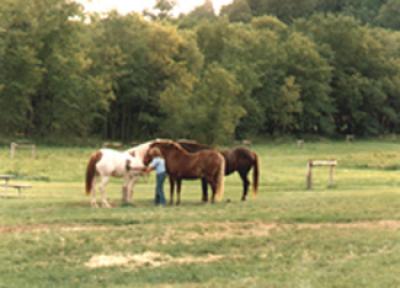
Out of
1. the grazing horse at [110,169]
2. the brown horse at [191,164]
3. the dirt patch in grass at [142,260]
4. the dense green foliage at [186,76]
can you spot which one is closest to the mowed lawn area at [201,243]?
the dirt patch in grass at [142,260]

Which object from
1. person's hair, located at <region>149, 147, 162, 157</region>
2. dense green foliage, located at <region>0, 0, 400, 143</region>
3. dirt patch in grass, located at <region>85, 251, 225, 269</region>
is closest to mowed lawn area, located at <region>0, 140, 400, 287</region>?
dirt patch in grass, located at <region>85, 251, 225, 269</region>

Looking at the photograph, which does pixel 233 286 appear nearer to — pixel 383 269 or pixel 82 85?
pixel 383 269

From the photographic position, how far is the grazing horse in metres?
16.4

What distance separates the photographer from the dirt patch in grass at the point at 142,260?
9789mm

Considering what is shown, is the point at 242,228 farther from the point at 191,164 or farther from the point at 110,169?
the point at 110,169

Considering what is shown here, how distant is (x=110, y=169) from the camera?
54.4 feet

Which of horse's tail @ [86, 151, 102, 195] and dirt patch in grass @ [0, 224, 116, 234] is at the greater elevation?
horse's tail @ [86, 151, 102, 195]

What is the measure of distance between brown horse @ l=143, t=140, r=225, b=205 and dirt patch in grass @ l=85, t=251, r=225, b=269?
6853 millimetres

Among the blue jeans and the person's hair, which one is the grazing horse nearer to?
the person's hair

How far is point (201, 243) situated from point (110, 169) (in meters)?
6.00

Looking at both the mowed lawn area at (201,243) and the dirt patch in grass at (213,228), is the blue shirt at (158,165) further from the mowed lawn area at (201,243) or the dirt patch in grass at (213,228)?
the dirt patch in grass at (213,228)

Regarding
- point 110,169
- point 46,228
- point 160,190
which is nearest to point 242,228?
point 46,228

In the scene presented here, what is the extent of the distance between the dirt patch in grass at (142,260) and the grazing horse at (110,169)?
6.17m

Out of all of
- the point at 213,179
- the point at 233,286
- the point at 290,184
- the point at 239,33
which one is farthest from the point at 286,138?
the point at 233,286
